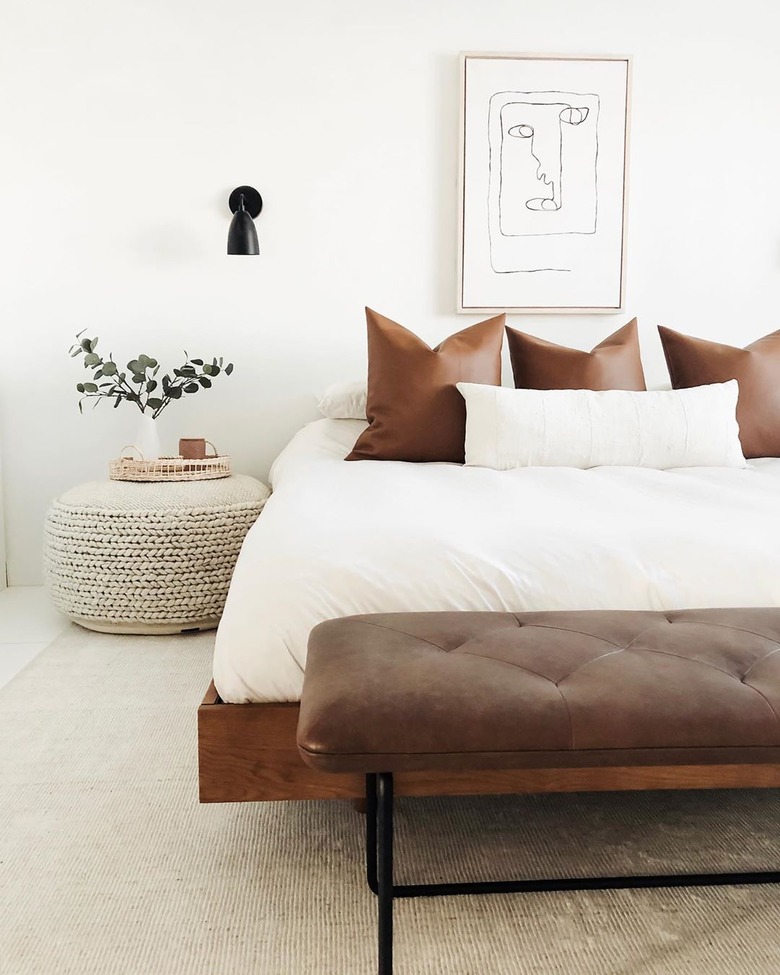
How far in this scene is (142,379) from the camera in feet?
10.1

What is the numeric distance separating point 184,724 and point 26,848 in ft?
1.92

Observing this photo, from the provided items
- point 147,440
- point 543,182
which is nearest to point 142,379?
point 147,440

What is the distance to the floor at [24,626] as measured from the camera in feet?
8.53

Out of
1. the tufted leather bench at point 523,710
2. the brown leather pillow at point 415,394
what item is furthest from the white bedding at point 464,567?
the brown leather pillow at point 415,394

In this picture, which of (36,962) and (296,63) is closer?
(36,962)

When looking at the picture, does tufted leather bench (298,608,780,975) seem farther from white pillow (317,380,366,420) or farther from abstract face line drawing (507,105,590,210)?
abstract face line drawing (507,105,590,210)

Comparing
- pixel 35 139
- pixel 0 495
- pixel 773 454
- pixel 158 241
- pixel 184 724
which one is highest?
pixel 35 139

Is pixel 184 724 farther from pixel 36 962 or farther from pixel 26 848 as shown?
pixel 36 962

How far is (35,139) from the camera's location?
3271mm

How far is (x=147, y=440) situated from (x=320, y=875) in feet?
6.46

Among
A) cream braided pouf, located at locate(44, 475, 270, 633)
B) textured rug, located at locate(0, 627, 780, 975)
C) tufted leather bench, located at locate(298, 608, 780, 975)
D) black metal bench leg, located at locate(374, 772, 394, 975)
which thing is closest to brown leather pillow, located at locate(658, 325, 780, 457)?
textured rug, located at locate(0, 627, 780, 975)

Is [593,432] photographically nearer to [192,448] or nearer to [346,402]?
[346,402]

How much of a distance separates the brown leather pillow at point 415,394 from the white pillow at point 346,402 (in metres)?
0.22

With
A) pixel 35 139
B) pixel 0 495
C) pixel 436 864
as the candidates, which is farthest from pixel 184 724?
pixel 35 139
